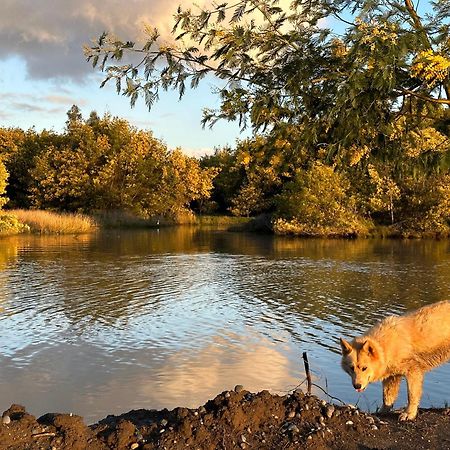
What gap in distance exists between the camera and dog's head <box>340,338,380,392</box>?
5973 mm

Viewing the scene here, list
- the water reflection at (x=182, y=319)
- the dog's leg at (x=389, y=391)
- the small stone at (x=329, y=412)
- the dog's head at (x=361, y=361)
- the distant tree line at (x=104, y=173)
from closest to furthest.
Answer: the small stone at (x=329, y=412) < the dog's head at (x=361, y=361) < the dog's leg at (x=389, y=391) < the water reflection at (x=182, y=319) < the distant tree line at (x=104, y=173)

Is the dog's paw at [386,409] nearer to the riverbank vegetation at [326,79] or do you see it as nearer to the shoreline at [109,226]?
the riverbank vegetation at [326,79]

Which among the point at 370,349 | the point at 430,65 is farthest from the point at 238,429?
the point at 430,65

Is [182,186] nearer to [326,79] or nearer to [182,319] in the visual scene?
A: [182,319]

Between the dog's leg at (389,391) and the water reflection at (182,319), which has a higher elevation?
the dog's leg at (389,391)

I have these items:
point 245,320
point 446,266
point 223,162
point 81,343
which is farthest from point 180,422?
point 223,162

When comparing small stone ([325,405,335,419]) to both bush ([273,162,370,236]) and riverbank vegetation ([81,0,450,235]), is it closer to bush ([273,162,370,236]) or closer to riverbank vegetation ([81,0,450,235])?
riverbank vegetation ([81,0,450,235])

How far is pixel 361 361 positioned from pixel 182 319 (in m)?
10.3

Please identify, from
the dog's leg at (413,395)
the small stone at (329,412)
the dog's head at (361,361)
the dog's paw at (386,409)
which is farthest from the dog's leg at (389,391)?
the small stone at (329,412)

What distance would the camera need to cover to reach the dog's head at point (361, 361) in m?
5.97

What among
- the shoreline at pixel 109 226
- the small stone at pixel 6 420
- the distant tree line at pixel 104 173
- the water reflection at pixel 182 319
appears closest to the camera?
the small stone at pixel 6 420

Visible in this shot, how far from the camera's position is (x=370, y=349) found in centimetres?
605

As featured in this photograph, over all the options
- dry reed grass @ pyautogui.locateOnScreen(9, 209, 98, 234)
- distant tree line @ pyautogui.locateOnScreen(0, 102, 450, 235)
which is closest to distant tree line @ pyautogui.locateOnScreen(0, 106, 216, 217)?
distant tree line @ pyautogui.locateOnScreen(0, 102, 450, 235)

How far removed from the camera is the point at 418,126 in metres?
8.95
